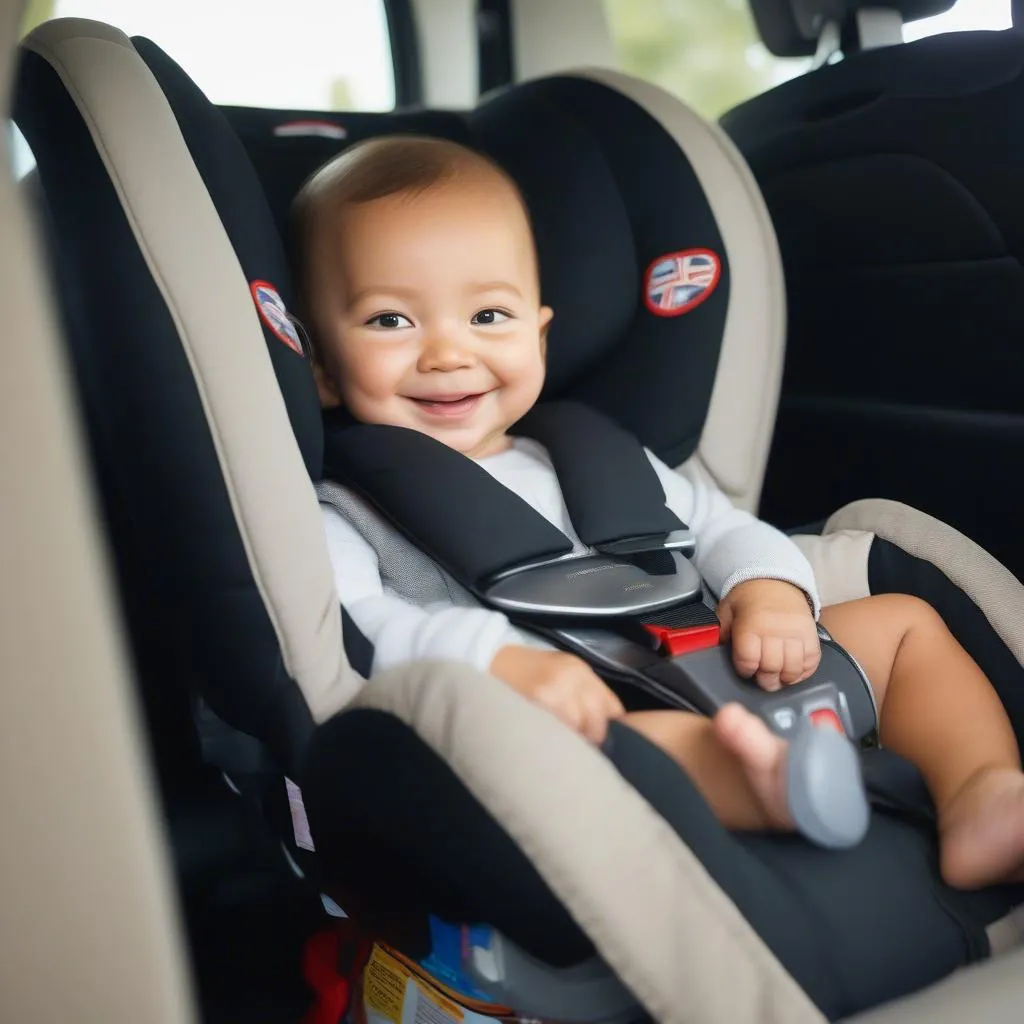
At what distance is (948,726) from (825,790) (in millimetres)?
217

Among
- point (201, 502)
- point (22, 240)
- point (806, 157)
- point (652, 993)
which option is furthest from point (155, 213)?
point (806, 157)

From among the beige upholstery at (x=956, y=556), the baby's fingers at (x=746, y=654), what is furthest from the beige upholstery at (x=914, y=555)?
the baby's fingers at (x=746, y=654)

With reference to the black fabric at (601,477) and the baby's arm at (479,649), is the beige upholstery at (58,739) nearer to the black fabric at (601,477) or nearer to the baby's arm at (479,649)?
the baby's arm at (479,649)

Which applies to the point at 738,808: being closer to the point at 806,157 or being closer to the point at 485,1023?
the point at 485,1023

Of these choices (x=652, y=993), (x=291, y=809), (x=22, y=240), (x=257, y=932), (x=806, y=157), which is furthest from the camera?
(x=806, y=157)

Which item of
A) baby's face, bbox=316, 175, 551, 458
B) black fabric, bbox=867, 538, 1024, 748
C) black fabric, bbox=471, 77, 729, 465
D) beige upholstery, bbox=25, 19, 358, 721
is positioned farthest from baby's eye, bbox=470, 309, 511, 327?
black fabric, bbox=867, 538, 1024, 748

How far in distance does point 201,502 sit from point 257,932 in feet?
2.15

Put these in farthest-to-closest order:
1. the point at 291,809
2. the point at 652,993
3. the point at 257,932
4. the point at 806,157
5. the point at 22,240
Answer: the point at 806,157 → the point at 257,932 → the point at 291,809 → the point at 652,993 → the point at 22,240

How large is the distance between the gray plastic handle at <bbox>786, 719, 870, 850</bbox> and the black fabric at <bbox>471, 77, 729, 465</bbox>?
0.52 m

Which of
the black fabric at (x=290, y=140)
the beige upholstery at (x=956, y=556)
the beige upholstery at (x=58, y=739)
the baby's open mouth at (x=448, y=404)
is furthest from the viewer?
the black fabric at (x=290, y=140)

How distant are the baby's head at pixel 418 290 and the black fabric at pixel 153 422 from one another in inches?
11.1

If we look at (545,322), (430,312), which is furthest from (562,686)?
(545,322)

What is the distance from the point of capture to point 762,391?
1.22 m

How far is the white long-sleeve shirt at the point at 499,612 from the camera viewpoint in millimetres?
853
